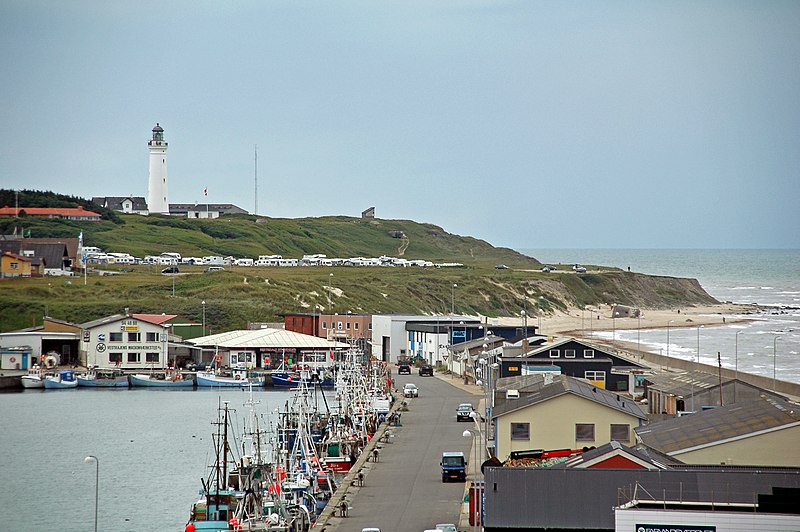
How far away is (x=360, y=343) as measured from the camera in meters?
61.1

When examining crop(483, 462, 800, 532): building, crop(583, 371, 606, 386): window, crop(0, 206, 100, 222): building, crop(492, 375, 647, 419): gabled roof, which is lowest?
crop(483, 462, 800, 532): building

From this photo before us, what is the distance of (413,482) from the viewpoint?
2605 centimetres

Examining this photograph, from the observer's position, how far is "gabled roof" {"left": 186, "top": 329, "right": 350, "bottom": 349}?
6041 centimetres

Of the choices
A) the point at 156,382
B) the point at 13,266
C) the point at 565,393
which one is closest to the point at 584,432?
the point at 565,393

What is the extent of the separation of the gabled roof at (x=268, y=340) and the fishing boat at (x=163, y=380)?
358cm

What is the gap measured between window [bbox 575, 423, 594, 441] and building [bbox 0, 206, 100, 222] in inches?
3964

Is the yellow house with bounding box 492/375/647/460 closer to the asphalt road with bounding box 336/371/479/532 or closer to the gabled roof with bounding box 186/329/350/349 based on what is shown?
the asphalt road with bounding box 336/371/479/532

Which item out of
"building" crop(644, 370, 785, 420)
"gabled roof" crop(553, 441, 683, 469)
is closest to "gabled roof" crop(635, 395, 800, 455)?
"gabled roof" crop(553, 441, 683, 469)

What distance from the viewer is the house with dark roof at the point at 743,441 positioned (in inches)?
809

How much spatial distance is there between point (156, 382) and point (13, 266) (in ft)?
104

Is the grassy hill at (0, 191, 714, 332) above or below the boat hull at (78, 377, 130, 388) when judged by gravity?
above

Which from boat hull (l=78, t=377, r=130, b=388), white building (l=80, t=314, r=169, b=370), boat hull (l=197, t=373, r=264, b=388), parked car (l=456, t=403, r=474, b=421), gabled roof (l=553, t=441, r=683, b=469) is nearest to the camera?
gabled roof (l=553, t=441, r=683, b=469)

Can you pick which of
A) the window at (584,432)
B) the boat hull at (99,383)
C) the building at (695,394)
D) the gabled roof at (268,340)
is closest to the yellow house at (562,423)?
the window at (584,432)

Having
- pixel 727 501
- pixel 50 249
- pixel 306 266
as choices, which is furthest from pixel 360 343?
pixel 306 266
